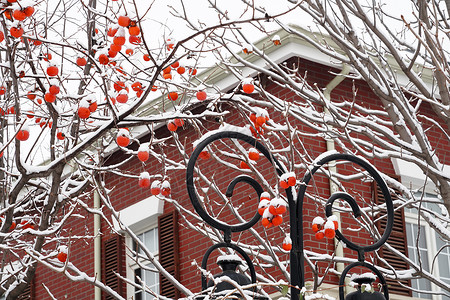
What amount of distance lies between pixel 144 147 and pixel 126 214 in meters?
6.80

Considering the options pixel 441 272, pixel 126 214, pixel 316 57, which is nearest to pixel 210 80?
pixel 316 57

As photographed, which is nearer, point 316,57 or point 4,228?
point 4,228

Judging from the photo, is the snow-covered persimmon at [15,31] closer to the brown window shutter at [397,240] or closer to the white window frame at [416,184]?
the brown window shutter at [397,240]

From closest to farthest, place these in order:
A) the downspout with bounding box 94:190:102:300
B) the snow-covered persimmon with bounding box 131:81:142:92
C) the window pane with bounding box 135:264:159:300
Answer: the snow-covered persimmon with bounding box 131:81:142:92 → the window pane with bounding box 135:264:159:300 → the downspout with bounding box 94:190:102:300

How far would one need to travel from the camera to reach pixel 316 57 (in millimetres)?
10375

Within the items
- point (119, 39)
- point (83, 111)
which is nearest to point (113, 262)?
point (83, 111)

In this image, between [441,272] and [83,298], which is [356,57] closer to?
[441,272]

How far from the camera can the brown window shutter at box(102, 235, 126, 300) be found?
12297 mm

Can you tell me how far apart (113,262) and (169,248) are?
1393 mm

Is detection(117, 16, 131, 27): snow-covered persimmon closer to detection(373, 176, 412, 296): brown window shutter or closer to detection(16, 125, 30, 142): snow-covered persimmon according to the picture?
detection(16, 125, 30, 142): snow-covered persimmon

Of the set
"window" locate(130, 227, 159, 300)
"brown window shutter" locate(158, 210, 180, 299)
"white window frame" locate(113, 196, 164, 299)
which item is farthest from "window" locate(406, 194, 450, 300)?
"window" locate(130, 227, 159, 300)

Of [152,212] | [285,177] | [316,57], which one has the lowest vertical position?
[285,177]

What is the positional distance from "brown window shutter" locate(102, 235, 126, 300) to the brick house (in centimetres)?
2

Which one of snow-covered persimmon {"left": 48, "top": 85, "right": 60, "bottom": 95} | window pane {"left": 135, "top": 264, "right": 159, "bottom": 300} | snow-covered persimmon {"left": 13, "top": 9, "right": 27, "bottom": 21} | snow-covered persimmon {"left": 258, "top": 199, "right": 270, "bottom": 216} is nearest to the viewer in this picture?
snow-covered persimmon {"left": 258, "top": 199, "right": 270, "bottom": 216}
